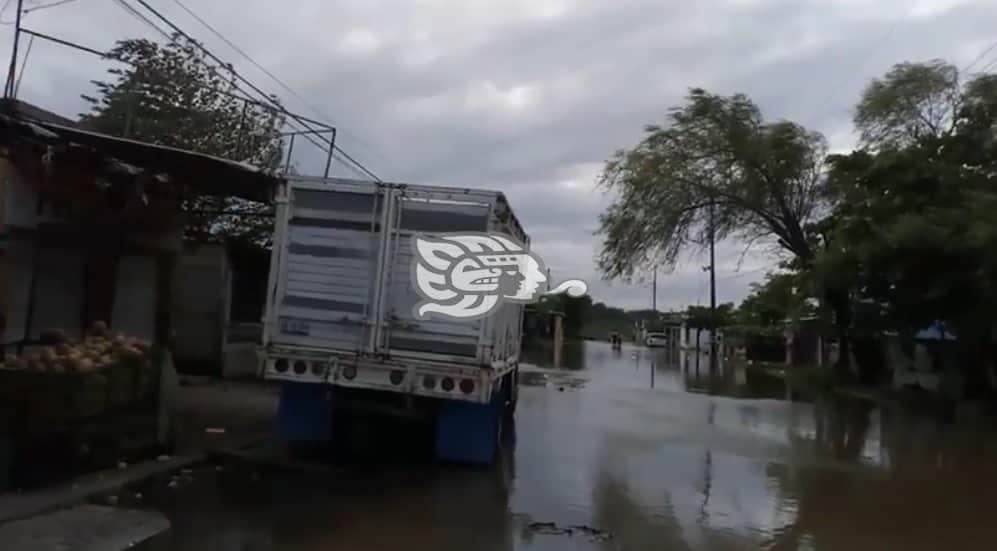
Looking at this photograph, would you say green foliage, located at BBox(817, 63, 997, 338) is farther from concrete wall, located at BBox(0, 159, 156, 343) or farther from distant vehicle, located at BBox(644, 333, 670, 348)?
distant vehicle, located at BBox(644, 333, 670, 348)

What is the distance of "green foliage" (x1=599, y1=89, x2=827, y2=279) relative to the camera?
102 feet

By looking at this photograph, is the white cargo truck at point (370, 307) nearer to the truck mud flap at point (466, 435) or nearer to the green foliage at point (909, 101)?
the truck mud flap at point (466, 435)

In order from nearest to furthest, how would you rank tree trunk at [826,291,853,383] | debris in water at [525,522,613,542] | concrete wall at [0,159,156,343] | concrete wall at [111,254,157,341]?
debris in water at [525,522,613,542]
concrete wall at [0,159,156,343]
concrete wall at [111,254,157,341]
tree trunk at [826,291,853,383]

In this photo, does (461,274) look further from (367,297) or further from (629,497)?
(629,497)

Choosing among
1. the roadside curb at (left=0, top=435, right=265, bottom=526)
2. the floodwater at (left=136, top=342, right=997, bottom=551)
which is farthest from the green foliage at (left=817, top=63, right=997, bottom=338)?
the roadside curb at (left=0, top=435, right=265, bottom=526)

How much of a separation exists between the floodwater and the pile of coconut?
1.38 m

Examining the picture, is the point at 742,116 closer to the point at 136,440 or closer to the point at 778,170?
the point at 778,170

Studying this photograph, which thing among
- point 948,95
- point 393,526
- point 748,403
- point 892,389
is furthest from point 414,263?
point 892,389

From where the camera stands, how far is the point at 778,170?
3081 cm

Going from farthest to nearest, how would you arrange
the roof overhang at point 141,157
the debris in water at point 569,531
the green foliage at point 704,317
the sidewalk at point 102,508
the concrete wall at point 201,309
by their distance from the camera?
the green foliage at point 704,317
the concrete wall at point 201,309
the roof overhang at point 141,157
the debris in water at point 569,531
the sidewalk at point 102,508

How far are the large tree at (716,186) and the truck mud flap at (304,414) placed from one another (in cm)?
2193

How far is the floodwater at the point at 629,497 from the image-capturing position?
7.89m

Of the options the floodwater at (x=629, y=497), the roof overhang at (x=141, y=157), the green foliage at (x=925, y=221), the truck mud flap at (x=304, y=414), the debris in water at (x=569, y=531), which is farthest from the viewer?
the green foliage at (x=925, y=221)

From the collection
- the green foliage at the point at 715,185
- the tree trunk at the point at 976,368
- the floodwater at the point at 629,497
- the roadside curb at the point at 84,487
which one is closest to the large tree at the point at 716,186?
the green foliage at the point at 715,185
